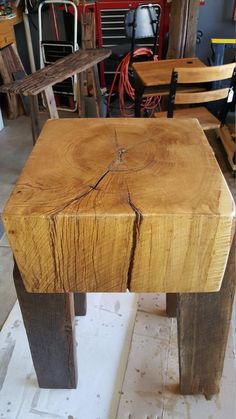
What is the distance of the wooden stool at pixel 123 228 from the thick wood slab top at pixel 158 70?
1.48 metres

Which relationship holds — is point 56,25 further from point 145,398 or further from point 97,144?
point 145,398

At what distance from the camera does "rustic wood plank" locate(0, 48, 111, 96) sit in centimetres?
194

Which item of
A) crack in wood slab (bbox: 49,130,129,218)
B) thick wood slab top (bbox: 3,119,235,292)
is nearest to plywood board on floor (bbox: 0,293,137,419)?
thick wood slab top (bbox: 3,119,235,292)

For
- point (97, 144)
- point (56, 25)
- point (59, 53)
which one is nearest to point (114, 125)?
point (97, 144)

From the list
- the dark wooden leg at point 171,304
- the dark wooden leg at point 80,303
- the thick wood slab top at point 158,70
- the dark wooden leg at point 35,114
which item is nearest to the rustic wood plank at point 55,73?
the dark wooden leg at point 35,114

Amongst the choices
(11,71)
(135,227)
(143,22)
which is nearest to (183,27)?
(143,22)

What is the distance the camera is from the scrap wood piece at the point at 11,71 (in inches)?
131

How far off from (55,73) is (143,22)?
64.3 inches

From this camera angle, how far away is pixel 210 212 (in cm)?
64

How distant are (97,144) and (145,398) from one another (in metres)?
0.76

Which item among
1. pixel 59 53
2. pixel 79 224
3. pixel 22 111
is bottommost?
pixel 22 111

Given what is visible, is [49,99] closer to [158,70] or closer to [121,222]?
[158,70]

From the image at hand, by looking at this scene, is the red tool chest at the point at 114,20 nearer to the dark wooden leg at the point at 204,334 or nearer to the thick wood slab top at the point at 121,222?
the thick wood slab top at the point at 121,222

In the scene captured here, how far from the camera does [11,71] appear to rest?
3449 millimetres
